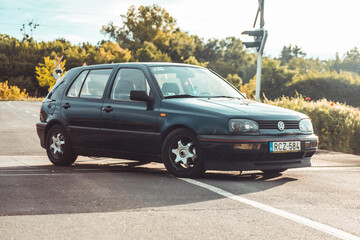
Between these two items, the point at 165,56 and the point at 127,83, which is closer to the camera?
the point at 127,83

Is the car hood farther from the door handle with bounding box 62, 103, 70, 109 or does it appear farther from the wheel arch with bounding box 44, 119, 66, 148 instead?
the wheel arch with bounding box 44, 119, 66, 148

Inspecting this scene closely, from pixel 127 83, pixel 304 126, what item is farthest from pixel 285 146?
pixel 127 83

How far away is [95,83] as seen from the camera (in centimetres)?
890

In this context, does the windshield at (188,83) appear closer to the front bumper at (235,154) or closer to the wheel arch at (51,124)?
the front bumper at (235,154)

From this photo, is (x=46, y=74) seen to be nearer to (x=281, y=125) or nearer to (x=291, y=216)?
(x=281, y=125)

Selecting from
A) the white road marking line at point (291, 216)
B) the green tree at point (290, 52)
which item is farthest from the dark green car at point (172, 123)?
the green tree at point (290, 52)

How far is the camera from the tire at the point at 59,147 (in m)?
9.10

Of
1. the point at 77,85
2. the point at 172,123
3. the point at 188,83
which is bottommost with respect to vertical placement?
the point at 172,123

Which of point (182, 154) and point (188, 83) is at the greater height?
point (188, 83)

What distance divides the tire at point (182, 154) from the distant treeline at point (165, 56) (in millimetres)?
67080

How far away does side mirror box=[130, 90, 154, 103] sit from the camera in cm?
777

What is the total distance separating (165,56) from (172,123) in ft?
290

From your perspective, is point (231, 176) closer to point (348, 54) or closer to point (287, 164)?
point (287, 164)

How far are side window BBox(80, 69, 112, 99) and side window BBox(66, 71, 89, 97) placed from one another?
0.39ft
